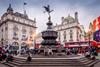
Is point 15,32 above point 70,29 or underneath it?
underneath

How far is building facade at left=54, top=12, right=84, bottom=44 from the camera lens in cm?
8738

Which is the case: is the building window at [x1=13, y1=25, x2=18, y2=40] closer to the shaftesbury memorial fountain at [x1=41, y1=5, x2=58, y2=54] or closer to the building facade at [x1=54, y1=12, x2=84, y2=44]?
the building facade at [x1=54, y1=12, x2=84, y2=44]

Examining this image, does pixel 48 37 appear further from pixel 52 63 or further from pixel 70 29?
pixel 70 29

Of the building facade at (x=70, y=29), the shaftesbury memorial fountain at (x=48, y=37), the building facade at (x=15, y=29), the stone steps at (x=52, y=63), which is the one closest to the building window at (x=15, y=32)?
the building facade at (x=15, y=29)

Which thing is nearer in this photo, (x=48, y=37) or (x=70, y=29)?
(x=48, y=37)

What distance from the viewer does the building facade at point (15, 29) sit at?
77.8m

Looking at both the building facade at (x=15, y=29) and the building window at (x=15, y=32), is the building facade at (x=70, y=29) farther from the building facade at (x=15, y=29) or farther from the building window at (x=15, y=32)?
the building window at (x=15, y=32)

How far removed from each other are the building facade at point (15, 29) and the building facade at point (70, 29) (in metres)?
15.9

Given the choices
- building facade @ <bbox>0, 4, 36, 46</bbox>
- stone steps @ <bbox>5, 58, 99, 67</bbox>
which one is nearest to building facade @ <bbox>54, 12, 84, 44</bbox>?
building facade @ <bbox>0, 4, 36, 46</bbox>

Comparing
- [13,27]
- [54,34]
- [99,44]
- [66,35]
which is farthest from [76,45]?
[66,35]

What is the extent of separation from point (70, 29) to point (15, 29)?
26.0 metres

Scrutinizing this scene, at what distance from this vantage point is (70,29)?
3531 inches

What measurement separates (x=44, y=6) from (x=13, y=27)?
172ft

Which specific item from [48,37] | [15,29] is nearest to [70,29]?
[15,29]
